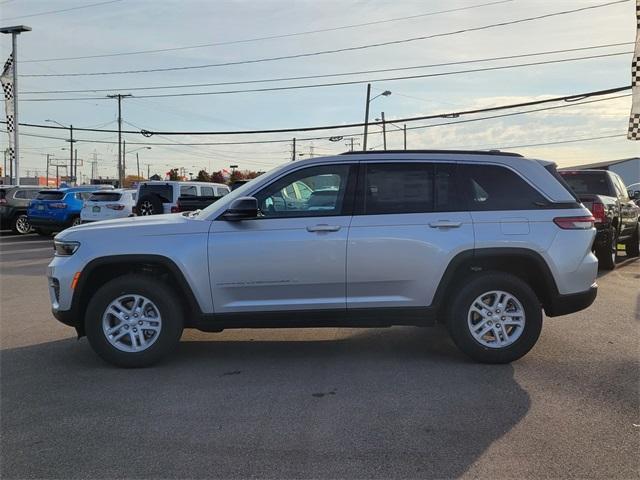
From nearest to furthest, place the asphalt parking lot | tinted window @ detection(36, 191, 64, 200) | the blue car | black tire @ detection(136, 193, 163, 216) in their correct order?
1. the asphalt parking lot
2. black tire @ detection(136, 193, 163, 216)
3. the blue car
4. tinted window @ detection(36, 191, 64, 200)

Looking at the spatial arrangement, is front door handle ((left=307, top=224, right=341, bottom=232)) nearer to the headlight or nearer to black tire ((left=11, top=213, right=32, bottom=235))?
the headlight

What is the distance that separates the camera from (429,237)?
204 inches

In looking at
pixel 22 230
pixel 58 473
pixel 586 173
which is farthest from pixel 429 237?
pixel 22 230

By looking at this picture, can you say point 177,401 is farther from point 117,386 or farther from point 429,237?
point 429,237

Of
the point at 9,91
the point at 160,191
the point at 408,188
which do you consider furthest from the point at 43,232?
the point at 408,188

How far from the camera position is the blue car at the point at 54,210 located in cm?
1842

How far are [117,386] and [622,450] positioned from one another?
378 cm

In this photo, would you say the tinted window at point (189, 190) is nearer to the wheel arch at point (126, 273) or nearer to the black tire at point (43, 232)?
the black tire at point (43, 232)

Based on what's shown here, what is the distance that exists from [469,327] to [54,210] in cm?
1654

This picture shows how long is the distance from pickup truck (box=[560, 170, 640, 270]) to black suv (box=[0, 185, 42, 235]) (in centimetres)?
1704

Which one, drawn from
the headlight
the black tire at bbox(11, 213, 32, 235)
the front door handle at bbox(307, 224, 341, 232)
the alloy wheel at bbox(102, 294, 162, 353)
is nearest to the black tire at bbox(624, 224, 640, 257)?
the front door handle at bbox(307, 224, 341, 232)

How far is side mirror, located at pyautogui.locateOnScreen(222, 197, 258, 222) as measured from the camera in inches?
198

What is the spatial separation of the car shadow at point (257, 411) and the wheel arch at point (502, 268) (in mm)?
743

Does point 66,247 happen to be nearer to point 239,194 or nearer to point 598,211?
point 239,194
